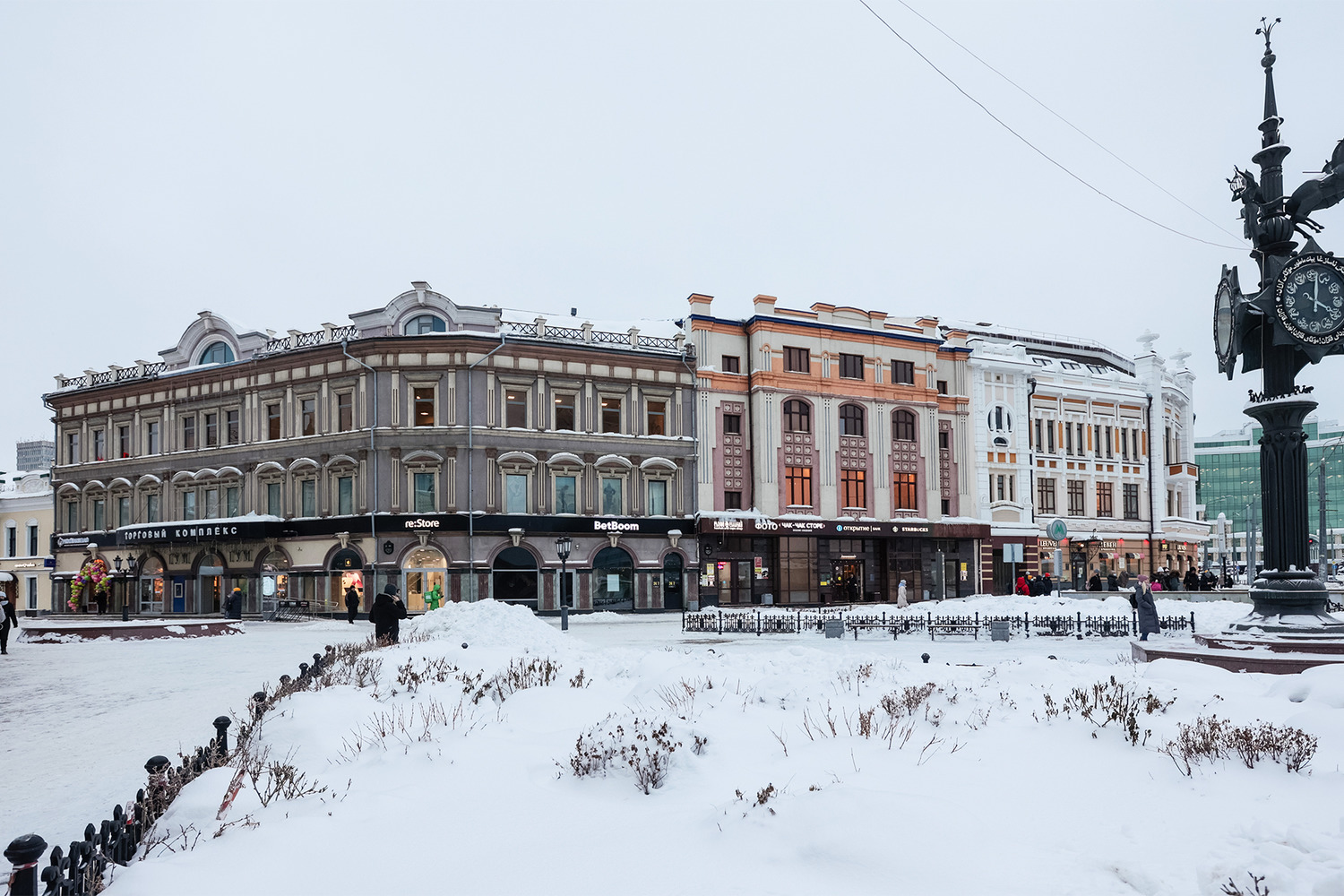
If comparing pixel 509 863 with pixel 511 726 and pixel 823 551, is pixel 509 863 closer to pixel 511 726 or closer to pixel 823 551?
pixel 511 726

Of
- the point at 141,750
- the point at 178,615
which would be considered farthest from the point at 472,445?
the point at 141,750

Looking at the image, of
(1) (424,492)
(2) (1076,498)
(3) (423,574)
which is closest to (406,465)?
(1) (424,492)

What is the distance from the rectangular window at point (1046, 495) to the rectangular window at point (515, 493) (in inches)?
1175

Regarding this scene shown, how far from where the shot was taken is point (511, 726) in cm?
952

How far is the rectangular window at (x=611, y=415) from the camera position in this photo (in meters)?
44.0

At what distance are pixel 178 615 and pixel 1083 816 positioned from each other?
4424 cm

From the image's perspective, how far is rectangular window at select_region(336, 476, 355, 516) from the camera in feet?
134

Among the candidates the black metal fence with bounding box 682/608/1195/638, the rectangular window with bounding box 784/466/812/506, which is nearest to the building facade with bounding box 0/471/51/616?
the rectangular window with bounding box 784/466/812/506

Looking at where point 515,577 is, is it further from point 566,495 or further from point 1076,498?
point 1076,498

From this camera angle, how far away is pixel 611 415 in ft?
145

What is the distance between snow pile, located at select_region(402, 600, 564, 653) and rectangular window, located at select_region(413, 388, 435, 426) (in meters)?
19.5

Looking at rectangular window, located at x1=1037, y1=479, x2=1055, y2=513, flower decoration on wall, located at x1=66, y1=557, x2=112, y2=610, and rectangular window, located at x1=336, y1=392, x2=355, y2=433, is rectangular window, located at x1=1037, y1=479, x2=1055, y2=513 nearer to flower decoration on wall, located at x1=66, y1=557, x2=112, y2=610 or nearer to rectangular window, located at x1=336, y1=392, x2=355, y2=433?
rectangular window, located at x1=336, y1=392, x2=355, y2=433

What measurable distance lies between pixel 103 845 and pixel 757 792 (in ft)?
13.4

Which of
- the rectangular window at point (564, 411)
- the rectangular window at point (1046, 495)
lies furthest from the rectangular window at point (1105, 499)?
the rectangular window at point (564, 411)
